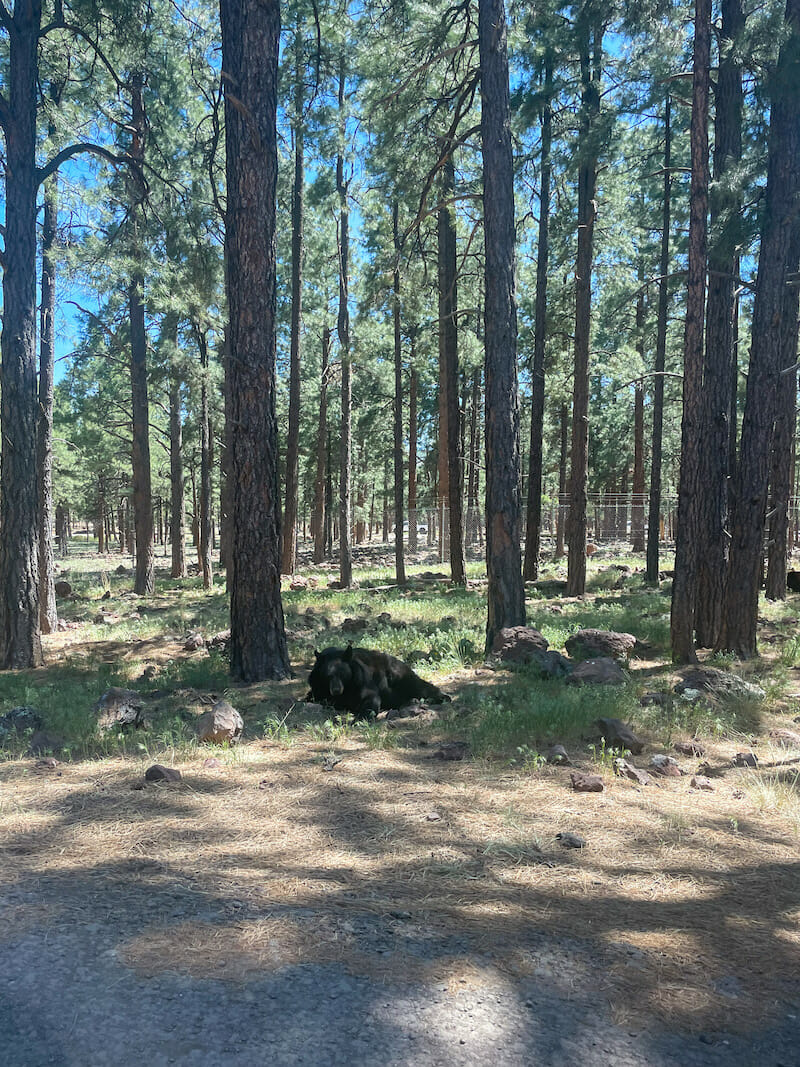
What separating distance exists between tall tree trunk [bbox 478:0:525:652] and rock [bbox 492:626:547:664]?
67 centimetres

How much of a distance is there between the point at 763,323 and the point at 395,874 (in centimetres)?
854

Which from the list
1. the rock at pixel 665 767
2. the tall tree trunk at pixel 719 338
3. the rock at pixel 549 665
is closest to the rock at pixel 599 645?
the rock at pixel 549 665

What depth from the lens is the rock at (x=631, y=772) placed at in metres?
5.14

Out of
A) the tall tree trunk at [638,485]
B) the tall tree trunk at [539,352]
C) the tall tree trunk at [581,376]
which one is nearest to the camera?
the tall tree trunk at [539,352]

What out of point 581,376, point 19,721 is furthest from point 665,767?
point 581,376

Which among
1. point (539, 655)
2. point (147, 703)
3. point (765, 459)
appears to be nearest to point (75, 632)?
point (147, 703)

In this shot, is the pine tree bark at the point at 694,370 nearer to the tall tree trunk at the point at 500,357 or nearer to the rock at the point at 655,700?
the rock at the point at 655,700

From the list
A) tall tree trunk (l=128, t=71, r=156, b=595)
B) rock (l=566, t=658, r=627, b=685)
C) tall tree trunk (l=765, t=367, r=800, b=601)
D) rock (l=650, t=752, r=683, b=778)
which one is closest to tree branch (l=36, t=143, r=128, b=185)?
tall tree trunk (l=128, t=71, r=156, b=595)

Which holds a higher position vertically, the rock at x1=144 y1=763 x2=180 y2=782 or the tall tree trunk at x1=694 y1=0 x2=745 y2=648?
the tall tree trunk at x1=694 y1=0 x2=745 y2=648

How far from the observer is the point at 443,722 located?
21.7ft

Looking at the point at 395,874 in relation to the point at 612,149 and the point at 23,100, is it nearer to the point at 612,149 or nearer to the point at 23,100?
the point at 23,100

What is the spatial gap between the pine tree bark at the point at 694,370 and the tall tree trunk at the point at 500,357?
2069 millimetres

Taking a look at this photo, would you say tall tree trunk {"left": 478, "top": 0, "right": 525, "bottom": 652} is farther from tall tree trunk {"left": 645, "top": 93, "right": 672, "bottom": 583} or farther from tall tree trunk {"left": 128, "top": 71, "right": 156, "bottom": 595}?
tall tree trunk {"left": 128, "top": 71, "right": 156, "bottom": 595}

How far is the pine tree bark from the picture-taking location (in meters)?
8.28
